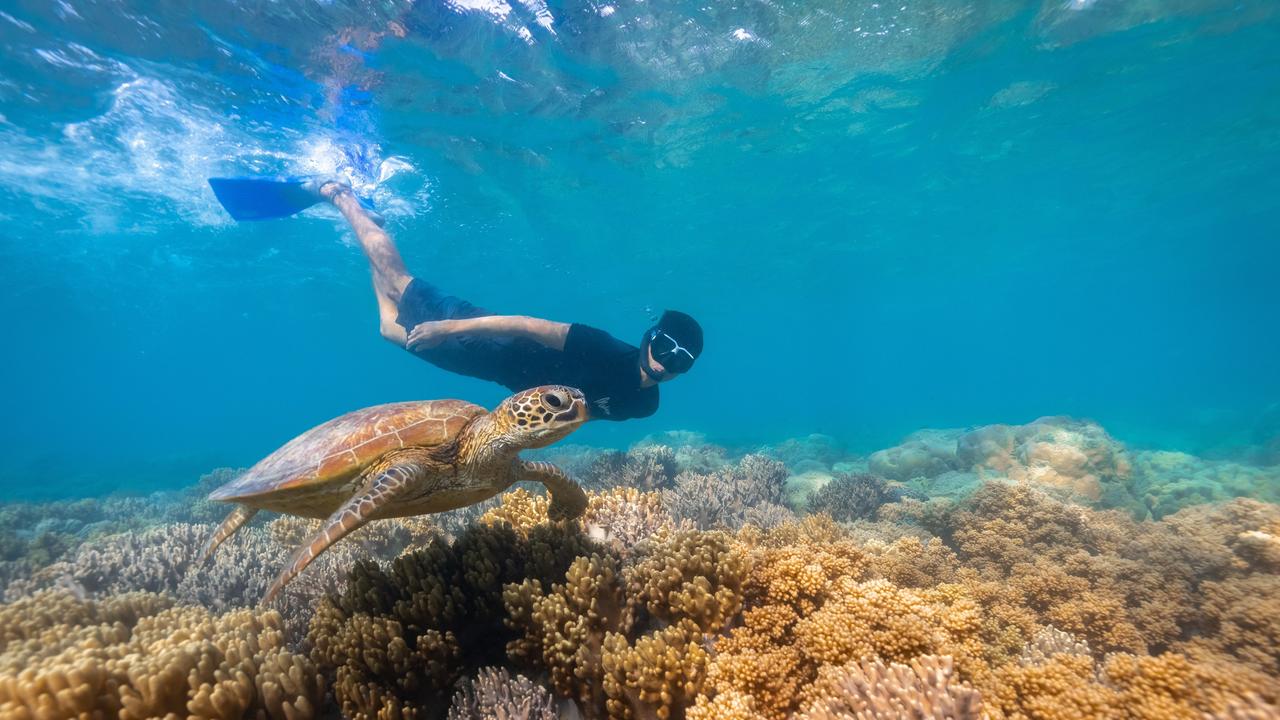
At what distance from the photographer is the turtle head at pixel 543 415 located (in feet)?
10.9

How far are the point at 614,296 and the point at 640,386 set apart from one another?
40.9 m

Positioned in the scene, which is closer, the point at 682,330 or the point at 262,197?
the point at 682,330

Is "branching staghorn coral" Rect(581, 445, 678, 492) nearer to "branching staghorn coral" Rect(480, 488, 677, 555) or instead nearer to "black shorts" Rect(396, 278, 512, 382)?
"black shorts" Rect(396, 278, 512, 382)

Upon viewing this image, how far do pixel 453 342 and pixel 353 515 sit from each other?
448 centimetres

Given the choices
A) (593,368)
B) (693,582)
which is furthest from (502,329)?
(693,582)

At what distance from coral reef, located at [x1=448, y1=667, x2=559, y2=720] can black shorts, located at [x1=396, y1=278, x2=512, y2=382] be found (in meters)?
4.88

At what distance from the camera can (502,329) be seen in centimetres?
680

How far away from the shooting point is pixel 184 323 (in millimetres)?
50156

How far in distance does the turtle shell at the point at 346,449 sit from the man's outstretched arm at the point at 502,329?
104 inches

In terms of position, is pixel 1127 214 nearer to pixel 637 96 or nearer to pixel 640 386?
pixel 637 96

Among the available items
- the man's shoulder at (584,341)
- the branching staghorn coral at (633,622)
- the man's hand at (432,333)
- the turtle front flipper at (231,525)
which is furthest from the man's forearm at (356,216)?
the branching staghorn coral at (633,622)

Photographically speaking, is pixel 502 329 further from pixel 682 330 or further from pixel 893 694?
pixel 893 694

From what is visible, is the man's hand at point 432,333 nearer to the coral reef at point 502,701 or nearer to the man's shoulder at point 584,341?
the man's shoulder at point 584,341

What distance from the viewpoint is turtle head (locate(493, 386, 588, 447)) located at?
3.33 m
